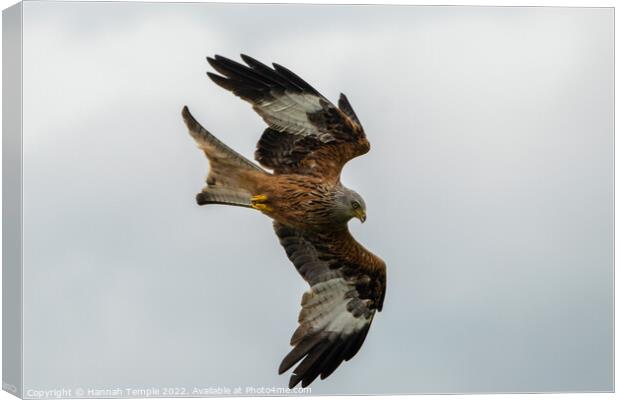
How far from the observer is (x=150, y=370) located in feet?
33.6

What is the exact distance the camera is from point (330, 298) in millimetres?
10758

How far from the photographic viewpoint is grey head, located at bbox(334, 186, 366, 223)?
1006 centimetres

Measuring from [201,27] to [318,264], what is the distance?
2087 mm

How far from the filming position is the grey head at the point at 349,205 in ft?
33.0

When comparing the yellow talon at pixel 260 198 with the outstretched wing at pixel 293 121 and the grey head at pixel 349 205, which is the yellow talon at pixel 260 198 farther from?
the grey head at pixel 349 205

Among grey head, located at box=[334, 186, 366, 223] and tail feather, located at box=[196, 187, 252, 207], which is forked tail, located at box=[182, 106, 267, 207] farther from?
grey head, located at box=[334, 186, 366, 223]

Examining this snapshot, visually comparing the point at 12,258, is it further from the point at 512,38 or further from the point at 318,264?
the point at 512,38

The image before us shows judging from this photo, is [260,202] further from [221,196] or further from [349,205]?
[349,205]

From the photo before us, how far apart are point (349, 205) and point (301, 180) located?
447mm

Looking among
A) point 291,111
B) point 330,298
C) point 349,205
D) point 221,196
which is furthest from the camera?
point 330,298

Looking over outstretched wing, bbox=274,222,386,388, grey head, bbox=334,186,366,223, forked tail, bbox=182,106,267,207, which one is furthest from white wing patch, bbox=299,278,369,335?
forked tail, bbox=182,106,267,207

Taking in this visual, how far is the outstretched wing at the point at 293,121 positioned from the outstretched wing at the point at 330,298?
22.1 inches

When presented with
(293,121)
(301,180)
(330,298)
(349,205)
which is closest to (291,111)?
(293,121)

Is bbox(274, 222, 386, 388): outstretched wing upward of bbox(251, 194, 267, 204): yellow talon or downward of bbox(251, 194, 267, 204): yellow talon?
downward
